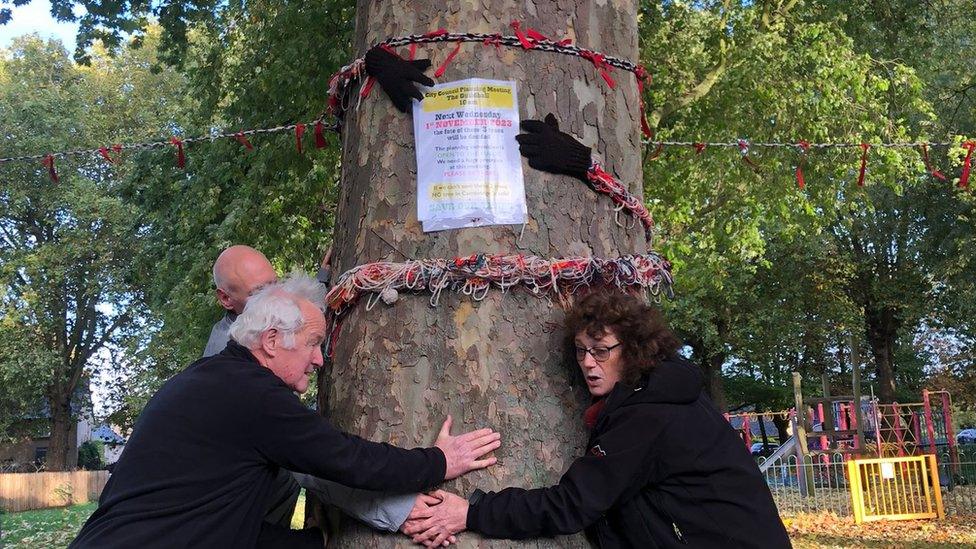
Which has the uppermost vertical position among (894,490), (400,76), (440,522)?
(400,76)

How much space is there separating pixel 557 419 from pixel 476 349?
0.29 meters

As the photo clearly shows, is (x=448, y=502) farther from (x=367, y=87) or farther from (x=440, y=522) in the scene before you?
(x=367, y=87)

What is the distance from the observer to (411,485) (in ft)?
7.32

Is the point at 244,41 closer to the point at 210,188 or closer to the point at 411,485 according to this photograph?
the point at 210,188

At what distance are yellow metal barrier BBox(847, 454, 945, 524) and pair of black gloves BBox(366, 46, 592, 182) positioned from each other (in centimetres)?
1199

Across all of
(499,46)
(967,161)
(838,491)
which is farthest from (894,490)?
(499,46)

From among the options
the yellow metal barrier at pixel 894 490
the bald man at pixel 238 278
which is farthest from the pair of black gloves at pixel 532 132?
the yellow metal barrier at pixel 894 490

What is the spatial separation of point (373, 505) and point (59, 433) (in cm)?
3410

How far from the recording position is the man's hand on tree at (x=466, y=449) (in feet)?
7.39

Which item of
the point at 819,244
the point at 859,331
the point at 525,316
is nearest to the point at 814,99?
the point at 525,316

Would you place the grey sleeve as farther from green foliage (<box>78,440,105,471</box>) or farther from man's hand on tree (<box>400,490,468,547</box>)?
green foliage (<box>78,440,105,471</box>)

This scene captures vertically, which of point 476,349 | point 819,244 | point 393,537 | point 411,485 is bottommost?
point 393,537

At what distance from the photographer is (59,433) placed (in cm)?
3238

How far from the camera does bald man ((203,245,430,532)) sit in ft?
7.58
